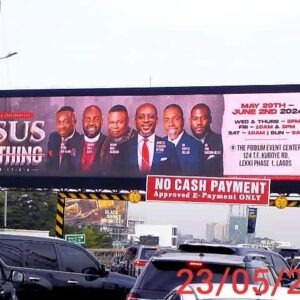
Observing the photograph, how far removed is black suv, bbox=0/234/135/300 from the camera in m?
12.8

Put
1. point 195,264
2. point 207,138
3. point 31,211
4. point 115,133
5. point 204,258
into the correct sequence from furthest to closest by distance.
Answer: point 31,211 < point 115,133 < point 207,138 < point 204,258 < point 195,264

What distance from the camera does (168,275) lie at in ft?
28.8

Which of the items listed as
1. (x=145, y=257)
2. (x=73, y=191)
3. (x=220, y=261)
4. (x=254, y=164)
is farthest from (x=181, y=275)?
(x=73, y=191)

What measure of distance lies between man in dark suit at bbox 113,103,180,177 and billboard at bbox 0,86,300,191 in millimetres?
36

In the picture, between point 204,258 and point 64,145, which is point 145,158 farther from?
point 204,258

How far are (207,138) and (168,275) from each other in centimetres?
1955

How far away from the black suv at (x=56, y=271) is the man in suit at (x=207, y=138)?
14.0m

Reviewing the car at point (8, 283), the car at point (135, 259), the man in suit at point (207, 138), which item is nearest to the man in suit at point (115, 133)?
the man in suit at point (207, 138)

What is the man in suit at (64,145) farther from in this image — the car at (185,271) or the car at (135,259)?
the car at (185,271)

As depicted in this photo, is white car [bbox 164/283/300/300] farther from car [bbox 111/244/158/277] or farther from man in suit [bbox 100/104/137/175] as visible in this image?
man in suit [bbox 100/104/137/175]

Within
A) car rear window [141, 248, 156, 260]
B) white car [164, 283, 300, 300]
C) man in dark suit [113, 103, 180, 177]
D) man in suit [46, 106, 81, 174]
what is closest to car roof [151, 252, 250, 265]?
white car [164, 283, 300, 300]

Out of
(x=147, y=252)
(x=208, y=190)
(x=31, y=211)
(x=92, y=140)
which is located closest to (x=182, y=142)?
(x=208, y=190)

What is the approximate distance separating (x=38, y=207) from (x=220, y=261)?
5964cm

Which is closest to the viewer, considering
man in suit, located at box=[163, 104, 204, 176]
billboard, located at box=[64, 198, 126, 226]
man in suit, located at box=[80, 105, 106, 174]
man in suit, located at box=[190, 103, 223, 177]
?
man in suit, located at box=[190, 103, 223, 177]
